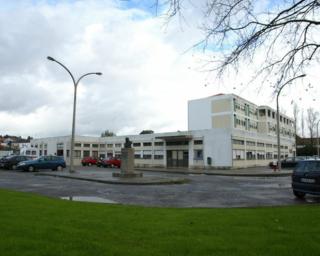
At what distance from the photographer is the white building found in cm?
5559

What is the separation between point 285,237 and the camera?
6539 millimetres

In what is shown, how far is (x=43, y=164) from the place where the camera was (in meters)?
40.4

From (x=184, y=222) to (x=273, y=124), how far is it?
95284 mm

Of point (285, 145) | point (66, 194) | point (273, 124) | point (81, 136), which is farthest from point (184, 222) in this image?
point (273, 124)

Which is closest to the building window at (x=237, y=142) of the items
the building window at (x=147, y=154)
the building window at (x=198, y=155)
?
the building window at (x=198, y=155)

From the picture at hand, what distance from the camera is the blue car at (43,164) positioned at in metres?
39.1

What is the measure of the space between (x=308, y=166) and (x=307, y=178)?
23.0 inches

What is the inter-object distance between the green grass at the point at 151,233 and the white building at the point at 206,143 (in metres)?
37.1

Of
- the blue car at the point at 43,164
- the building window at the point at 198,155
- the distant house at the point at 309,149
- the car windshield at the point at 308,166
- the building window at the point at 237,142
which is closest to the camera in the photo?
the car windshield at the point at 308,166

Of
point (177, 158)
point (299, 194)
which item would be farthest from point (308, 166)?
point (177, 158)

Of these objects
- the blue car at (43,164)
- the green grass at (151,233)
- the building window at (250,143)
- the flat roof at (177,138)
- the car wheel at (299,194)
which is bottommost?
the green grass at (151,233)

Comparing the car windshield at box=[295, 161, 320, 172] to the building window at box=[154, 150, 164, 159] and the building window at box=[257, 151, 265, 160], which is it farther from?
the building window at box=[257, 151, 265, 160]

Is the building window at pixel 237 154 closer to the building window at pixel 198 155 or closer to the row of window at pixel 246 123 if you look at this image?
the building window at pixel 198 155

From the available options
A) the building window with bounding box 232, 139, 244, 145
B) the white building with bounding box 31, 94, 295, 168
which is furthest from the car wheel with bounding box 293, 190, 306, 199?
the building window with bounding box 232, 139, 244, 145
